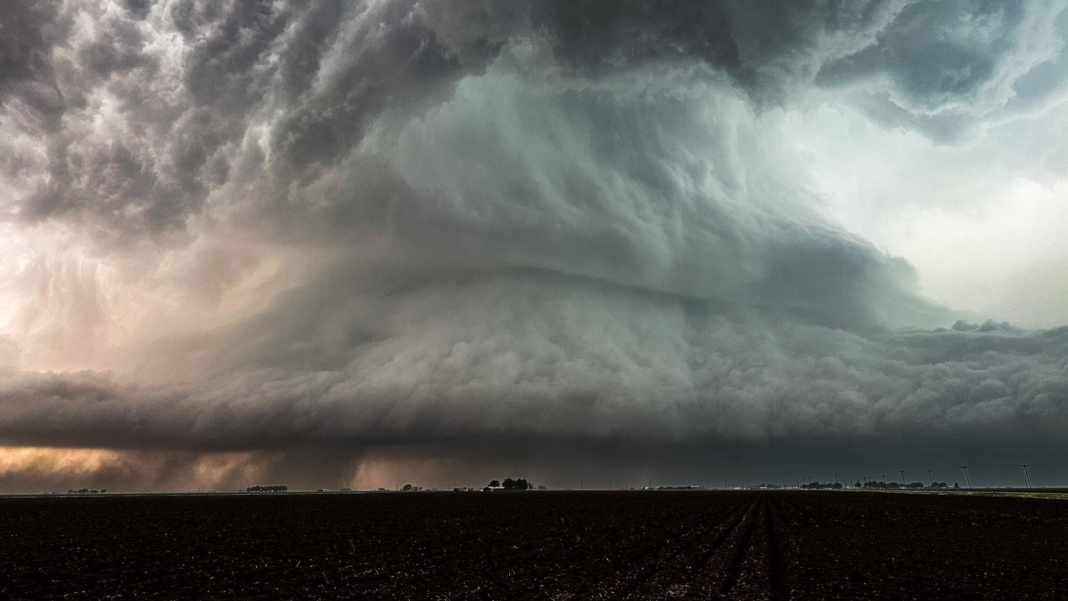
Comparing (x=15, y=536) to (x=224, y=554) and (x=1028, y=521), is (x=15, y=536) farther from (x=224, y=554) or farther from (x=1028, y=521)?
(x=1028, y=521)

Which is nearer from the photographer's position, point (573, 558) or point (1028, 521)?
point (573, 558)

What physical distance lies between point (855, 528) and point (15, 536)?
3828 inches

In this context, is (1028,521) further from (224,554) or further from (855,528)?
(224,554)

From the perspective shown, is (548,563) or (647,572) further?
(548,563)

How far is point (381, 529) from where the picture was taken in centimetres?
7350

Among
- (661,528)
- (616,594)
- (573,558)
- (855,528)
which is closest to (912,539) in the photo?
(855,528)

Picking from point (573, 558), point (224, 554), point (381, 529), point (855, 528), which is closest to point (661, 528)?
point (855, 528)

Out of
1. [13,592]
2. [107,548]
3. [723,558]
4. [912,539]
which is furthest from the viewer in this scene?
[912,539]

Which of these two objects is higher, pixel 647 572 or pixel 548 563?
pixel 647 572

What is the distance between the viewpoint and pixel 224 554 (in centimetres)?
4722

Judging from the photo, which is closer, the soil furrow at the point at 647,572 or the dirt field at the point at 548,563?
the soil furrow at the point at 647,572

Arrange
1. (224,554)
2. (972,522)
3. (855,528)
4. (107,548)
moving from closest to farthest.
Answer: (224,554), (107,548), (855,528), (972,522)

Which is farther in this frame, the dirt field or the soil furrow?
the dirt field

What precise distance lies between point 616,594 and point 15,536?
239 ft
